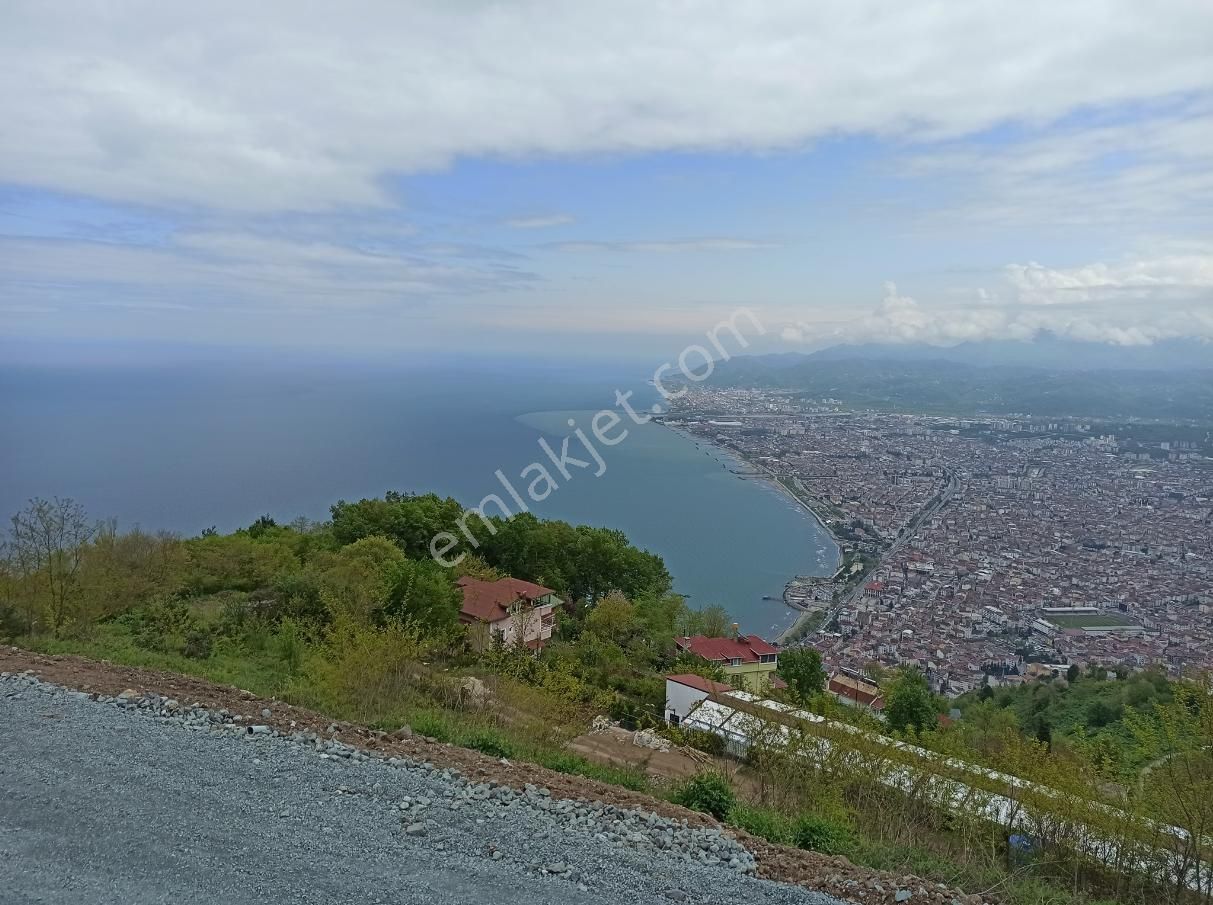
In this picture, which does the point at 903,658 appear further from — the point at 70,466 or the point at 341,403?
the point at 341,403

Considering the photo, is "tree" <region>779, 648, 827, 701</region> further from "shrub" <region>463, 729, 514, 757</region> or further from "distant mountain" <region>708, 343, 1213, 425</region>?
"distant mountain" <region>708, 343, 1213, 425</region>

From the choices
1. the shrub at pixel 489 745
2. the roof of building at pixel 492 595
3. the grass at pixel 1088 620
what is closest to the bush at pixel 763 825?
the shrub at pixel 489 745

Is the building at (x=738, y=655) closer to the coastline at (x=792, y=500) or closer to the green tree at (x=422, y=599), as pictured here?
the coastline at (x=792, y=500)

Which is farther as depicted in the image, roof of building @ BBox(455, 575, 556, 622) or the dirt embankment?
roof of building @ BBox(455, 575, 556, 622)

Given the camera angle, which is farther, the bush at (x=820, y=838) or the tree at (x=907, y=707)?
the tree at (x=907, y=707)

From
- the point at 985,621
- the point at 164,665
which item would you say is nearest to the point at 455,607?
the point at 164,665

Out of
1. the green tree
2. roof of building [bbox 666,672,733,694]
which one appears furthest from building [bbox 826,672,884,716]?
the green tree
